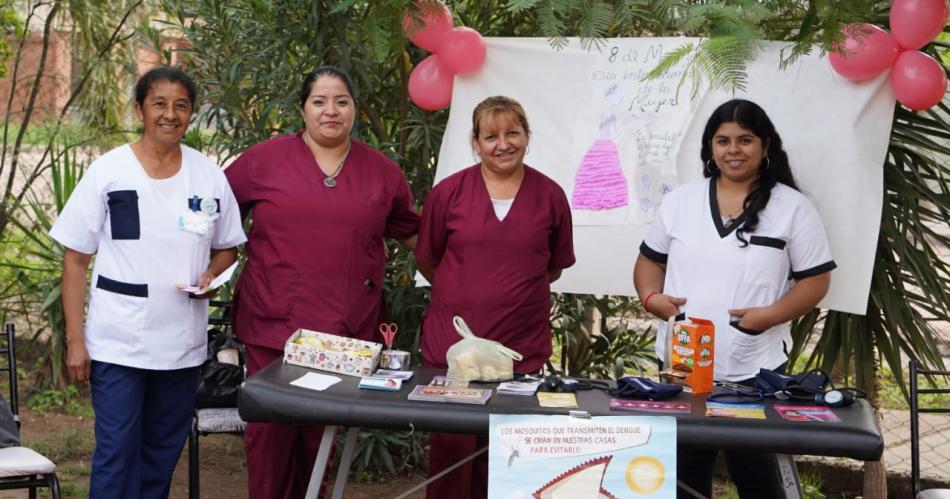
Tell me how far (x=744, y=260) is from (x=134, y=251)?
1.91m

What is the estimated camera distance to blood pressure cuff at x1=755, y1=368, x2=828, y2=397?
3346mm

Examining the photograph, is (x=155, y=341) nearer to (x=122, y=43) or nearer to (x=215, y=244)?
(x=215, y=244)

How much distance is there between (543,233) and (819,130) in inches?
49.1

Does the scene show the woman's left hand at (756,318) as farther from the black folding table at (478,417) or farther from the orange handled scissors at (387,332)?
the orange handled scissors at (387,332)

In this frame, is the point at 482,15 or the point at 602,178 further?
the point at 482,15

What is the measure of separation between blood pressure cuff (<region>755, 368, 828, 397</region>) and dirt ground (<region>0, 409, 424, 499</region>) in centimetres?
222

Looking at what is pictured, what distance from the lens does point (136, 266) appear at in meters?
3.63

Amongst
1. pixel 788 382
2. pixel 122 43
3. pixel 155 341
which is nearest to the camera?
pixel 788 382

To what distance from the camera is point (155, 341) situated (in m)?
3.68

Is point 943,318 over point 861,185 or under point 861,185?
under

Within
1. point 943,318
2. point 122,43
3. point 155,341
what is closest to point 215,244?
point 155,341

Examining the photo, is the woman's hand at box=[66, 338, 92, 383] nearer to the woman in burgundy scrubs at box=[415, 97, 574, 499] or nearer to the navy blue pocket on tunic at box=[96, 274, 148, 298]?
the navy blue pocket on tunic at box=[96, 274, 148, 298]

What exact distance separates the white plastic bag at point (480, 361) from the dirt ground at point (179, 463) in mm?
1865

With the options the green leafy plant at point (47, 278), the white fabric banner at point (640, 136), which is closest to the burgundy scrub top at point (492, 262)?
the white fabric banner at point (640, 136)
